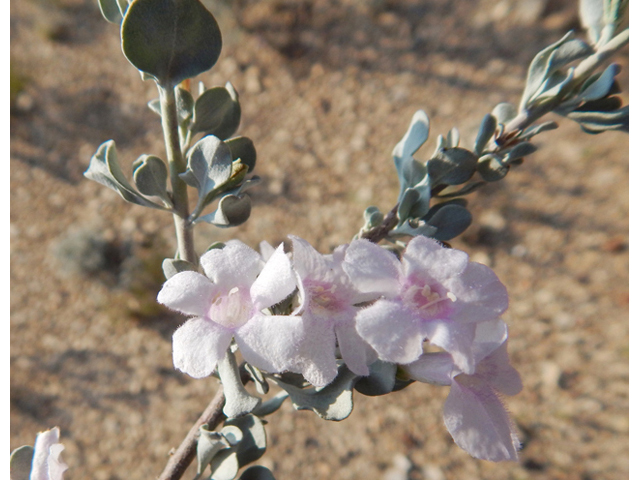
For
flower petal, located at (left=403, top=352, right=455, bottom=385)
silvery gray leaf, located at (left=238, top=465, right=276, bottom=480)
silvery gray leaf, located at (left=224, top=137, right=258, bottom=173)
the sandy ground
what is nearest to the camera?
flower petal, located at (left=403, top=352, right=455, bottom=385)

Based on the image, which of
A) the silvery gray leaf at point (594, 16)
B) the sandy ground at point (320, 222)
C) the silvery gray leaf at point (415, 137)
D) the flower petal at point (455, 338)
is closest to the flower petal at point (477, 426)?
the flower petal at point (455, 338)

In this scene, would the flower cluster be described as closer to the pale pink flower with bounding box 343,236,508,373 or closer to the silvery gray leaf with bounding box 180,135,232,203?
the pale pink flower with bounding box 343,236,508,373

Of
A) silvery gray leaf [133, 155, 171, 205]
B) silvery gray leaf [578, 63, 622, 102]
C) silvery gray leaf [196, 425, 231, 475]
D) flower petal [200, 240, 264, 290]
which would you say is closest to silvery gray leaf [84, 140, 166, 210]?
silvery gray leaf [133, 155, 171, 205]

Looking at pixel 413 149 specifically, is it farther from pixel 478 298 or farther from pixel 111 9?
pixel 111 9

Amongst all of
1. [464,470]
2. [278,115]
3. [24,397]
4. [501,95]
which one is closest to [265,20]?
[278,115]

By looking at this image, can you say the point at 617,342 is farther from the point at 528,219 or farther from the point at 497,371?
the point at 497,371

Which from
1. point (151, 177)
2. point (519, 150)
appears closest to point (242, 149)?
point (151, 177)
